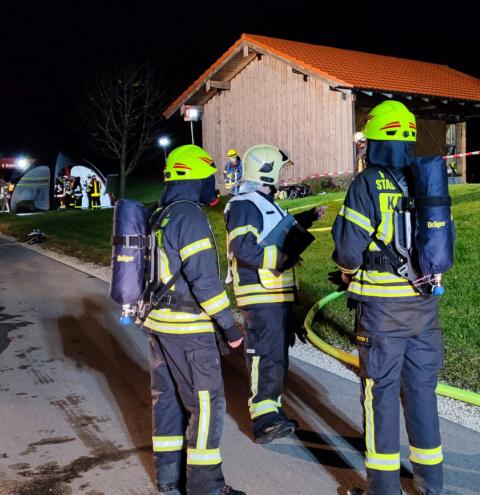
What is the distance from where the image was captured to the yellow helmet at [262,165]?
4129mm

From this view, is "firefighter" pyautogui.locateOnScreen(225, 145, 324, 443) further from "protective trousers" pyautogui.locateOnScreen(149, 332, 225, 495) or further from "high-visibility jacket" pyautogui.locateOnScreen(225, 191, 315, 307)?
"protective trousers" pyautogui.locateOnScreen(149, 332, 225, 495)

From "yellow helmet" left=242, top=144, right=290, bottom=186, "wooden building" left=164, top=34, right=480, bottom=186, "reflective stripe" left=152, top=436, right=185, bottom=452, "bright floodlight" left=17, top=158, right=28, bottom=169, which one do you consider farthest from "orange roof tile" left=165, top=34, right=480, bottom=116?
"reflective stripe" left=152, top=436, right=185, bottom=452

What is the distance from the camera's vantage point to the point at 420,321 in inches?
125

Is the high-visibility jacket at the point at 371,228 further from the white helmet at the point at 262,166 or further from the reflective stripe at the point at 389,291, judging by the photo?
the white helmet at the point at 262,166

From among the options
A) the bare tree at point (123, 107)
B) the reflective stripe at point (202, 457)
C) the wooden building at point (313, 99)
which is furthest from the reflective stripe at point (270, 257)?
the bare tree at point (123, 107)

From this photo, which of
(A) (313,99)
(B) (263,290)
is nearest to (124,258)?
(B) (263,290)

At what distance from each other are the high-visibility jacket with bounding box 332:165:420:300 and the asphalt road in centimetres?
116

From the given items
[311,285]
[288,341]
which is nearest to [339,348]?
[288,341]

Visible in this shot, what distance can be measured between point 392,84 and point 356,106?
4.12ft

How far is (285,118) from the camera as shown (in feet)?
67.1

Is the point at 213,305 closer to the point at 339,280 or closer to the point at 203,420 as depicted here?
the point at 203,420

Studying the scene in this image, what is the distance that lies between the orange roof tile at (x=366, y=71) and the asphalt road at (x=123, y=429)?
1331 centimetres

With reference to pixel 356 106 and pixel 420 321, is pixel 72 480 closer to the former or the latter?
pixel 420 321

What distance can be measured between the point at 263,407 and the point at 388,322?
1.35 metres
